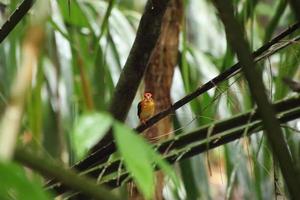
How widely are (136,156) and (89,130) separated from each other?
0.09 feet

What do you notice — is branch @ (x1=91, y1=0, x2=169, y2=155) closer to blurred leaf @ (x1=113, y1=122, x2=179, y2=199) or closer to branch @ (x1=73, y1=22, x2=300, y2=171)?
branch @ (x1=73, y1=22, x2=300, y2=171)

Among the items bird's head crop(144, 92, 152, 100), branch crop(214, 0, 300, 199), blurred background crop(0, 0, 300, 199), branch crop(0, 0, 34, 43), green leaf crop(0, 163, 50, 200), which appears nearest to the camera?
green leaf crop(0, 163, 50, 200)

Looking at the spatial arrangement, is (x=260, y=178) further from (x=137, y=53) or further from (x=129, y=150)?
(x=129, y=150)

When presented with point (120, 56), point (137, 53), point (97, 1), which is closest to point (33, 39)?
point (137, 53)

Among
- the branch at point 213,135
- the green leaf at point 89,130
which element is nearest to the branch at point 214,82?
the branch at point 213,135

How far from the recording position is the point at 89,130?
323 mm

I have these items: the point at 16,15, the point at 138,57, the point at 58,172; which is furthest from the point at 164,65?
the point at 58,172

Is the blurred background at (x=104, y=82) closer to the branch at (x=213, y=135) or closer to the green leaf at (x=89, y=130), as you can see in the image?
the branch at (x=213, y=135)

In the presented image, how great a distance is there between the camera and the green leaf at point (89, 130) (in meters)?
0.32

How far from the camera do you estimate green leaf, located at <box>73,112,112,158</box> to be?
32 cm

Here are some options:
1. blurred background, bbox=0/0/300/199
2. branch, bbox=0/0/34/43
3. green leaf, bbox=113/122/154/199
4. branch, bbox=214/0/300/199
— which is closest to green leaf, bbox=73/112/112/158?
green leaf, bbox=113/122/154/199

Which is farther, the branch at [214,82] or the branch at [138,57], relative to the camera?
the branch at [138,57]

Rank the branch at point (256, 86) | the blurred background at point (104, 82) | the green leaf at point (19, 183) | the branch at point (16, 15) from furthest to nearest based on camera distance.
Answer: the blurred background at point (104, 82) → the branch at point (16, 15) → the branch at point (256, 86) → the green leaf at point (19, 183)

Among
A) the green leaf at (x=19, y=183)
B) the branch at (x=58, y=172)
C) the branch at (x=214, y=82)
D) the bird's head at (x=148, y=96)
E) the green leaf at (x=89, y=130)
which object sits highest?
the bird's head at (x=148, y=96)
